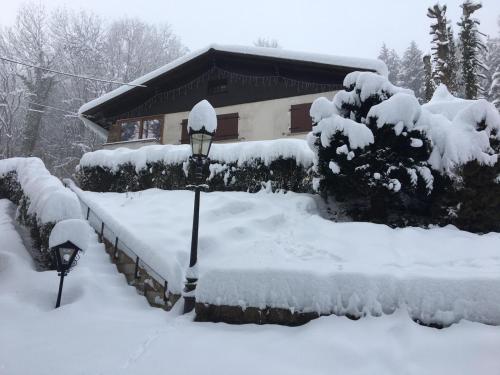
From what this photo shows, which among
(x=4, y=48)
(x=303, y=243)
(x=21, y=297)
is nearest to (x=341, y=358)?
(x=303, y=243)

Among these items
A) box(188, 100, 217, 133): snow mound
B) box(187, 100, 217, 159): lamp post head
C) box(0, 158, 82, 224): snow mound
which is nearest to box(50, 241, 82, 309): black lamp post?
box(0, 158, 82, 224): snow mound

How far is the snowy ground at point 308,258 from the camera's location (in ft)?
12.5

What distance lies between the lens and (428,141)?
21.8 ft

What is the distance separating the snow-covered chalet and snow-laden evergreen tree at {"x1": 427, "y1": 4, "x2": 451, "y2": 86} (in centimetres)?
712

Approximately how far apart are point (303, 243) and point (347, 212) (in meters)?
2.06

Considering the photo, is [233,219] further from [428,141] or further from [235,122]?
[235,122]

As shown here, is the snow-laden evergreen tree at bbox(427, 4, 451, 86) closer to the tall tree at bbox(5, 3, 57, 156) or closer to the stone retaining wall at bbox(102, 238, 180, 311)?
the stone retaining wall at bbox(102, 238, 180, 311)

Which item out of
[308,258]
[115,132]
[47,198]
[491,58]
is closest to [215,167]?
[47,198]

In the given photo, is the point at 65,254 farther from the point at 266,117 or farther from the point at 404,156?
the point at 266,117

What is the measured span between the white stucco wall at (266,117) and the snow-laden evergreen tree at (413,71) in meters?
28.8

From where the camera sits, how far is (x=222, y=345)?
377 centimetres

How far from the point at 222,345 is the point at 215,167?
6181 millimetres

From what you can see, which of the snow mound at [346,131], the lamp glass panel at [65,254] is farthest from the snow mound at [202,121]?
the snow mound at [346,131]

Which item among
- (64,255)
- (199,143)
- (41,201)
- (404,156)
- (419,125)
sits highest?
(419,125)
